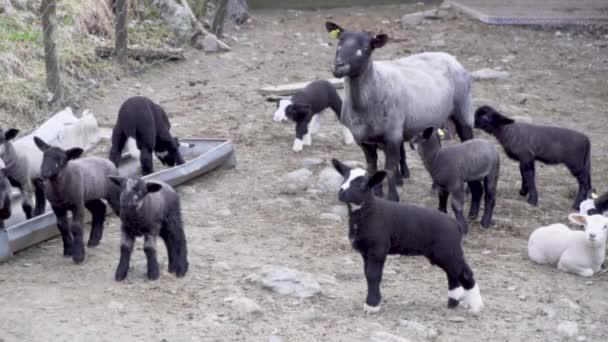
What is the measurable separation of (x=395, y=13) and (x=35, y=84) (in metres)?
8.42

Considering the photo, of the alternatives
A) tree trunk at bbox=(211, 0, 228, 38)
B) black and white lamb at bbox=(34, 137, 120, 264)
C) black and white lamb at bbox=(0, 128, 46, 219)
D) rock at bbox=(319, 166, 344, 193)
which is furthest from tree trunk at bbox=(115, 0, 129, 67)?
black and white lamb at bbox=(34, 137, 120, 264)

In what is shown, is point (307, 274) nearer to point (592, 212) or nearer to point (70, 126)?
point (592, 212)

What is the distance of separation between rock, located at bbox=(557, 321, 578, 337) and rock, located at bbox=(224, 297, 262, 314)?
1865 millimetres

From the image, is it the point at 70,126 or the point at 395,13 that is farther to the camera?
the point at 395,13

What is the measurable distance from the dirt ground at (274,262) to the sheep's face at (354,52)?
120cm

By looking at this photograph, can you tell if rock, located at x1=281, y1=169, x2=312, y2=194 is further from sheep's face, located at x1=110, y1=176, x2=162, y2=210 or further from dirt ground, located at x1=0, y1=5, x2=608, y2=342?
sheep's face, located at x1=110, y1=176, x2=162, y2=210

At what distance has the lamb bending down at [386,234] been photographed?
5.96 metres

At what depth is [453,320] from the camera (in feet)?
19.9

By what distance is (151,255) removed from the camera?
636cm

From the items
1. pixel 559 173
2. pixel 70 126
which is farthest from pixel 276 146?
pixel 559 173

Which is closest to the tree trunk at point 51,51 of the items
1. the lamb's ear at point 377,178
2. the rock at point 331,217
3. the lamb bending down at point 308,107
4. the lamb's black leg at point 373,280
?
the lamb bending down at point 308,107

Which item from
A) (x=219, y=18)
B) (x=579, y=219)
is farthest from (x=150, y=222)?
(x=219, y=18)

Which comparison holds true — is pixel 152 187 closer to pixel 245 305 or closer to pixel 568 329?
pixel 245 305

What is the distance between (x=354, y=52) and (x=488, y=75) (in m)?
5.62
